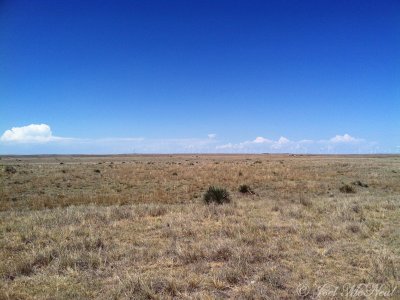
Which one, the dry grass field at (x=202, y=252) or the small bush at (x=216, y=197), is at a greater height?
the small bush at (x=216, y=197)

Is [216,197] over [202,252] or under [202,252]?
over

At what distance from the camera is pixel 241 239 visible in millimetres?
10070

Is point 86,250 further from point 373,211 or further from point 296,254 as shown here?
point 373,211

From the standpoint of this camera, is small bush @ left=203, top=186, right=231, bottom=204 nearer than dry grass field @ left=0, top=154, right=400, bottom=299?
No

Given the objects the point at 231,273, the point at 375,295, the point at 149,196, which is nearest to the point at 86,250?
the point at 231,273

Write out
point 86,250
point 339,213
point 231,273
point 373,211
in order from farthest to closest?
point 373,211 → point 339,213 → point 86,250 → point 231,273

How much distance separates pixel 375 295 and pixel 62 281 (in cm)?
572

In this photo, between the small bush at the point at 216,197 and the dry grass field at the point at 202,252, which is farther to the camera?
→ the small bush at the point at 216,197

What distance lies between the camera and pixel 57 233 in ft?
35.8

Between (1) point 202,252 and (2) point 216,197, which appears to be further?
(2) point 216,197

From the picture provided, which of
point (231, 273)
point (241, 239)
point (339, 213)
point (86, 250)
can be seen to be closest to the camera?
point (231, 273)

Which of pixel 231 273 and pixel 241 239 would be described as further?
pixel 241 239

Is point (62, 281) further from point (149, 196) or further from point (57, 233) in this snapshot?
point (149, 196)

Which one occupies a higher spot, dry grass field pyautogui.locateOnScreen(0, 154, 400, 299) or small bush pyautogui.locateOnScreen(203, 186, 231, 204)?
small bush pyautogui.locateOnScreen(203, 186, 231, 204)
